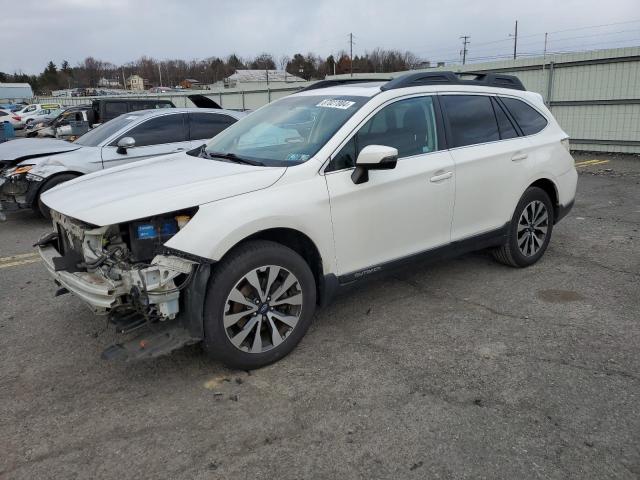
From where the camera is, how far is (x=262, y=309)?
335cm

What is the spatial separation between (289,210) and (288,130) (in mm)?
1033

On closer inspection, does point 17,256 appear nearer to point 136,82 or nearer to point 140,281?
point 140,281

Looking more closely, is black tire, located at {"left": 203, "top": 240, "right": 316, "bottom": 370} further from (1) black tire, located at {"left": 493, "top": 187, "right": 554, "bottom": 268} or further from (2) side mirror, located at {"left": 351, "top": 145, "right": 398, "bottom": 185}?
(1) black tire, located at {"left": 493, "top": 187, "right": 554, "bottom": 268}

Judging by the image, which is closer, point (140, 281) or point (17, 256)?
point (140, 281)

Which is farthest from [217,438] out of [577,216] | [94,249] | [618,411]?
[577,216]

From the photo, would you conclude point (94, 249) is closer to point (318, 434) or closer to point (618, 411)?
point (318, 434)

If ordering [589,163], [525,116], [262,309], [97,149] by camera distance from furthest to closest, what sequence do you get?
[589,163], [97,149], [525,116], [262,309]

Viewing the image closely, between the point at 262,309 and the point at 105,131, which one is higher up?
the point at 105,131

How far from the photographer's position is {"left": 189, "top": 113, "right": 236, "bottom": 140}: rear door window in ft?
28.6

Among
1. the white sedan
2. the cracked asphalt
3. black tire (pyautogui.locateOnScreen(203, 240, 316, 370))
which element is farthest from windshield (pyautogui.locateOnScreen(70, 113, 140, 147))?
the white sedan

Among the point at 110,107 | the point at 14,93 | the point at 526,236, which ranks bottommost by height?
the point at 526,236

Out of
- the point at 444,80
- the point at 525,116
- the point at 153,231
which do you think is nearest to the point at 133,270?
the point at 153,231

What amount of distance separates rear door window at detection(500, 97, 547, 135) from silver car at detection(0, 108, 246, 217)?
15.7 ft

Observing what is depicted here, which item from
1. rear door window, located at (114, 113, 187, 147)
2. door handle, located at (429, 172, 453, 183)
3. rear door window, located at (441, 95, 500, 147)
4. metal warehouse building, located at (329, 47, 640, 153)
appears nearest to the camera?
door handle, located at (429, 172, 453, 183)
